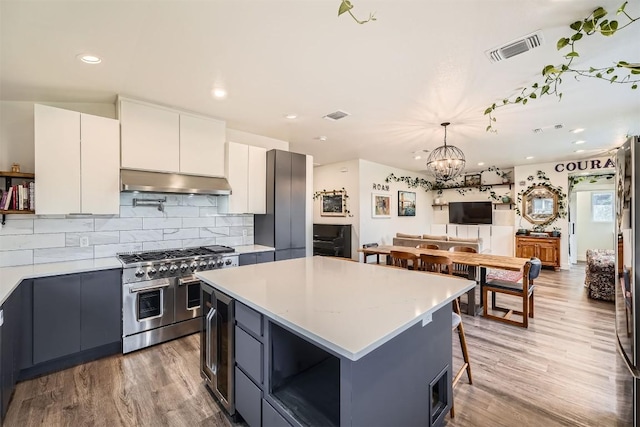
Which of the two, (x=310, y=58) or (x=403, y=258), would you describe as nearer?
(x=310, y=58)

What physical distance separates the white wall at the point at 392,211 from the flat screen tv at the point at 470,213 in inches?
32.4

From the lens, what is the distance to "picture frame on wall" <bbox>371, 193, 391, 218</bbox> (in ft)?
23.5

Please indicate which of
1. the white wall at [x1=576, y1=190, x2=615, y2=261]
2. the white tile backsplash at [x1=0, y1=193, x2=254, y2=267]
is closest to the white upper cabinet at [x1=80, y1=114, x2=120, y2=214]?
the white tile backsplash at [x1=0, y1=193, x2=254, y2=267]

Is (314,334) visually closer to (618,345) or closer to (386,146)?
(618,345)

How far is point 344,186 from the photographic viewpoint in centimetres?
712

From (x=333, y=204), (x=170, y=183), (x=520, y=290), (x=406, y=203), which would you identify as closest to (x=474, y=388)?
(x=520, y=290)

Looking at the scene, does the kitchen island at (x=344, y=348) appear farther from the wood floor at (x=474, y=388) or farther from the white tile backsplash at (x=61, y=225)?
the white tile backsplash at (x=61, y=225)

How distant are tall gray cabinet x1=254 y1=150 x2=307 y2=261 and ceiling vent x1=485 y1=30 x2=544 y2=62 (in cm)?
279

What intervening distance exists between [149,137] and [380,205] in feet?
18.5

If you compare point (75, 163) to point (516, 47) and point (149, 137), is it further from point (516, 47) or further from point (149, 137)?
point (516, 47)

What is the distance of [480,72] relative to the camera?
247 cm

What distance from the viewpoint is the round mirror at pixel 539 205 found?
23.2ft

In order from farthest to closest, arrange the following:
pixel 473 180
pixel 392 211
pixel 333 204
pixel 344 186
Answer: pixel 473 180 < pixel 392 211 < pixel 333 204 < pixel 344 186

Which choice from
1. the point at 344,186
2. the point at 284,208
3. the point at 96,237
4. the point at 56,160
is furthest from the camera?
the point at 344,186
